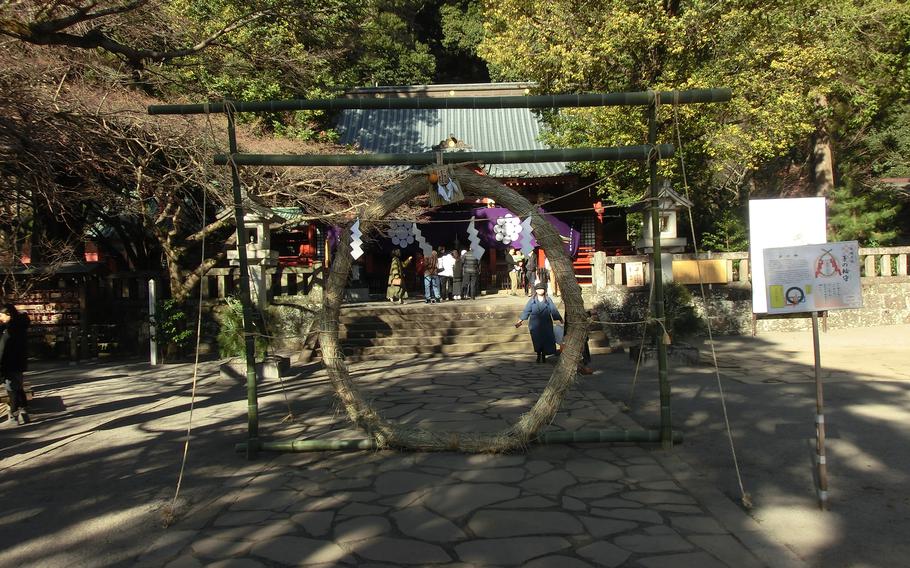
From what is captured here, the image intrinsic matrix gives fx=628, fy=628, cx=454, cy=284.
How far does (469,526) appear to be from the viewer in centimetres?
461

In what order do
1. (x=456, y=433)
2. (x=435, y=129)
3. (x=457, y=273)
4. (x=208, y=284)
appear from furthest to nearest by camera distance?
(x=435, y=129) → (x=457, y=273) → (x=208, y=284) → (x=456, y=433)

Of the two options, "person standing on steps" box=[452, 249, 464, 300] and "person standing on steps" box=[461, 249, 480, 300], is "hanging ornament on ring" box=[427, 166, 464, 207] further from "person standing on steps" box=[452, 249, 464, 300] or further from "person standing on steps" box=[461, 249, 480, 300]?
"person standing on steps" box=[461, 249, 480, 300]

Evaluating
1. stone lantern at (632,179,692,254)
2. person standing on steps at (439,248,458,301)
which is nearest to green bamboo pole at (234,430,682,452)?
stone lantern at (632,179,692,254)

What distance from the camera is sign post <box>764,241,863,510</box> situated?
15.6ft

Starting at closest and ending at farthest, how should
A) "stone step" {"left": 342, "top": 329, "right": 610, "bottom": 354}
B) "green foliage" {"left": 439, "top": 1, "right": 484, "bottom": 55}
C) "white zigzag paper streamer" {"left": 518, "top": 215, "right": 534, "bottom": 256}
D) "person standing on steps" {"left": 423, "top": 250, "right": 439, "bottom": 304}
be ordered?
"white zigzag paper streamer" {"left": 518, "top": 215, "right": 534, "bottom": 256}
"stone step" {"left": 342, "top": 329, "right": 610, "bottom": 354}
"person standing on steps" {"left": 423, "top": 250, "right": 439, "bottom": 304}
"green foliage" {"left": 439, "top": 1, "right": 484, "bottom": 55}

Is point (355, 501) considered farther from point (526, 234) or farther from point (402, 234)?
point (402, 234)

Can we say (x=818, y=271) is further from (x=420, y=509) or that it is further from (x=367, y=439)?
(x=367, y=439)

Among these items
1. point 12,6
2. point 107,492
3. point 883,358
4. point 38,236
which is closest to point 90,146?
point 12,6

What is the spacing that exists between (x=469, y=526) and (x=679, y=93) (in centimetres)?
422

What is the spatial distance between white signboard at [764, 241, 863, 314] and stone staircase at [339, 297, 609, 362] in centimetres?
859

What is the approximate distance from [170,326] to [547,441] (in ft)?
34.5

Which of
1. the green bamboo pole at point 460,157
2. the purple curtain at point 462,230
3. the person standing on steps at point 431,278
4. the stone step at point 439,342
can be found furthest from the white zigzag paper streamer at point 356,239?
the purple curtain at point 462,230

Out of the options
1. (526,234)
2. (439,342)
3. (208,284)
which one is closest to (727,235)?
(439,342)

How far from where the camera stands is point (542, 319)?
11.5 metres
